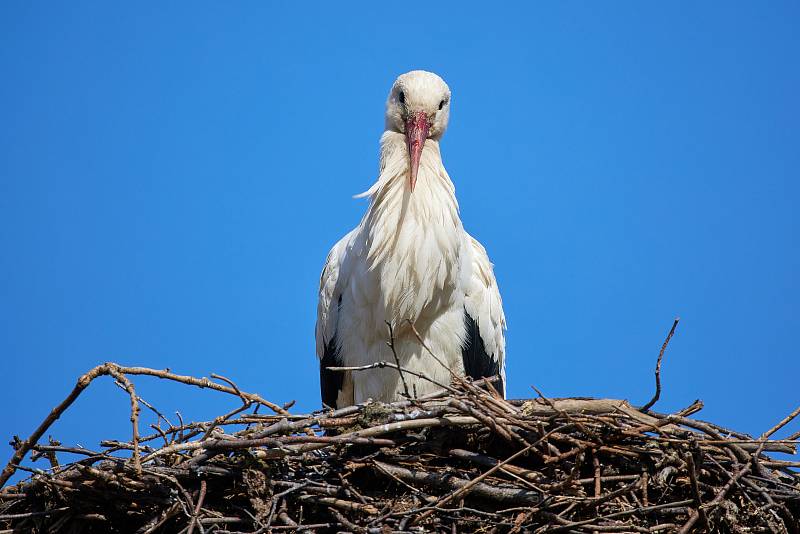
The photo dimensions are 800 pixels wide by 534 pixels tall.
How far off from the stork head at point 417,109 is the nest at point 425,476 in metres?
1.17

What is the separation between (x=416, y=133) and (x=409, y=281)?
54 centimetres

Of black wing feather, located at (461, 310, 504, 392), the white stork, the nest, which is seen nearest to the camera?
the nest

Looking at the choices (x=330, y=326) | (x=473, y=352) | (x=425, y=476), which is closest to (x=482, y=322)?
(x=473, y=352)

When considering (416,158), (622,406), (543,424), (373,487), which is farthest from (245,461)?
(416,158)

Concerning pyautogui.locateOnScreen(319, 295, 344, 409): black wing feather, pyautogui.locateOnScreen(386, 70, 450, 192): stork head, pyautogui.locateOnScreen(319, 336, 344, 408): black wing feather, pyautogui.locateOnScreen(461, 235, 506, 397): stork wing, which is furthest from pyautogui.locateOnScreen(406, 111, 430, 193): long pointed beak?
pyautogui.locateOnScreen(319, 336, 344, 408): black wing feather

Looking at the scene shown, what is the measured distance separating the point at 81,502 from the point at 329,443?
696 mm

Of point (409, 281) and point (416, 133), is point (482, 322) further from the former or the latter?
point (416, 133)

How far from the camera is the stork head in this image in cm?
380

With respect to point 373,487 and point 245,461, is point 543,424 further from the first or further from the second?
point 245,461

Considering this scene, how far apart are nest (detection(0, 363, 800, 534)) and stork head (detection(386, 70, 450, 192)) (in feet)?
3.83

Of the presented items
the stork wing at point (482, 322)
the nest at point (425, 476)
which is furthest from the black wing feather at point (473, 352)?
the nest at point (425, 476)

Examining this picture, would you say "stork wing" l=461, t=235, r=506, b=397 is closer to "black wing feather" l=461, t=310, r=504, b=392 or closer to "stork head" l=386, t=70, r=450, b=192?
"black wing feather" l=461, t=310, r=504, b=392

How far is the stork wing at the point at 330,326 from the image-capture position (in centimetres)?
389

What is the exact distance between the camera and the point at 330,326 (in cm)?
389
